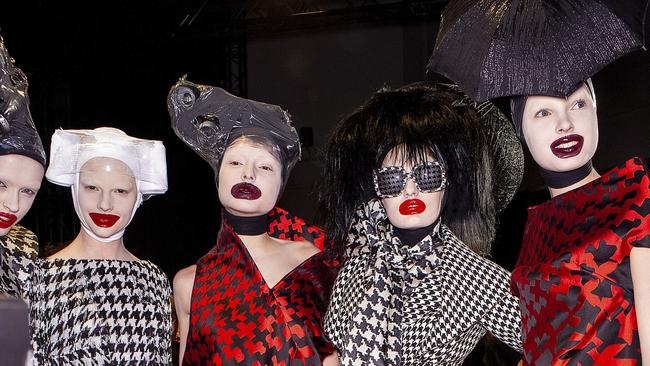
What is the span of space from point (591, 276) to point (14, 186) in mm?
2412

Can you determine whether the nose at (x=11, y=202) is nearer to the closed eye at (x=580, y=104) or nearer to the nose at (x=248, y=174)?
the nose at (x=248, y=174)

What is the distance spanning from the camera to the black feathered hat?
11.7 ft

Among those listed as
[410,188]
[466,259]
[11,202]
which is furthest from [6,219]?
[466,259]

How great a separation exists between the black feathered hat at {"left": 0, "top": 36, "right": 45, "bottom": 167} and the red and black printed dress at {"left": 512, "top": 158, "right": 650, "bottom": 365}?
7.16ft

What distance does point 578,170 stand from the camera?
3072 millimetres

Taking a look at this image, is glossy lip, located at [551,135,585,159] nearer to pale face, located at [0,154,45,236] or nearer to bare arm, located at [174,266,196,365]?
bare arm, located at [174,266,196,365]

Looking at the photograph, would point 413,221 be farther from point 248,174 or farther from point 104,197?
point 104,197

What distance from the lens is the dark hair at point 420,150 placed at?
3871 mm

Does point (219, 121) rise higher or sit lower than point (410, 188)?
higher

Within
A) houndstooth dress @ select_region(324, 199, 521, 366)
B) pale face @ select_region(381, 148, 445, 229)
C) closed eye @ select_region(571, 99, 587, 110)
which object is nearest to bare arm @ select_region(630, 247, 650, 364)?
closed eye @ select_region(571, 99, 587, 110)

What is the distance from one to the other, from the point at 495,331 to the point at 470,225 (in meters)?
0.59

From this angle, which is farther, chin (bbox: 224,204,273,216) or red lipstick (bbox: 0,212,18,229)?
chin (bbox: 224,204,273,216)

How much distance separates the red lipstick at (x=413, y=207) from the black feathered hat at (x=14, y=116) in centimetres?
163

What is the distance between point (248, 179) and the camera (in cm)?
395
